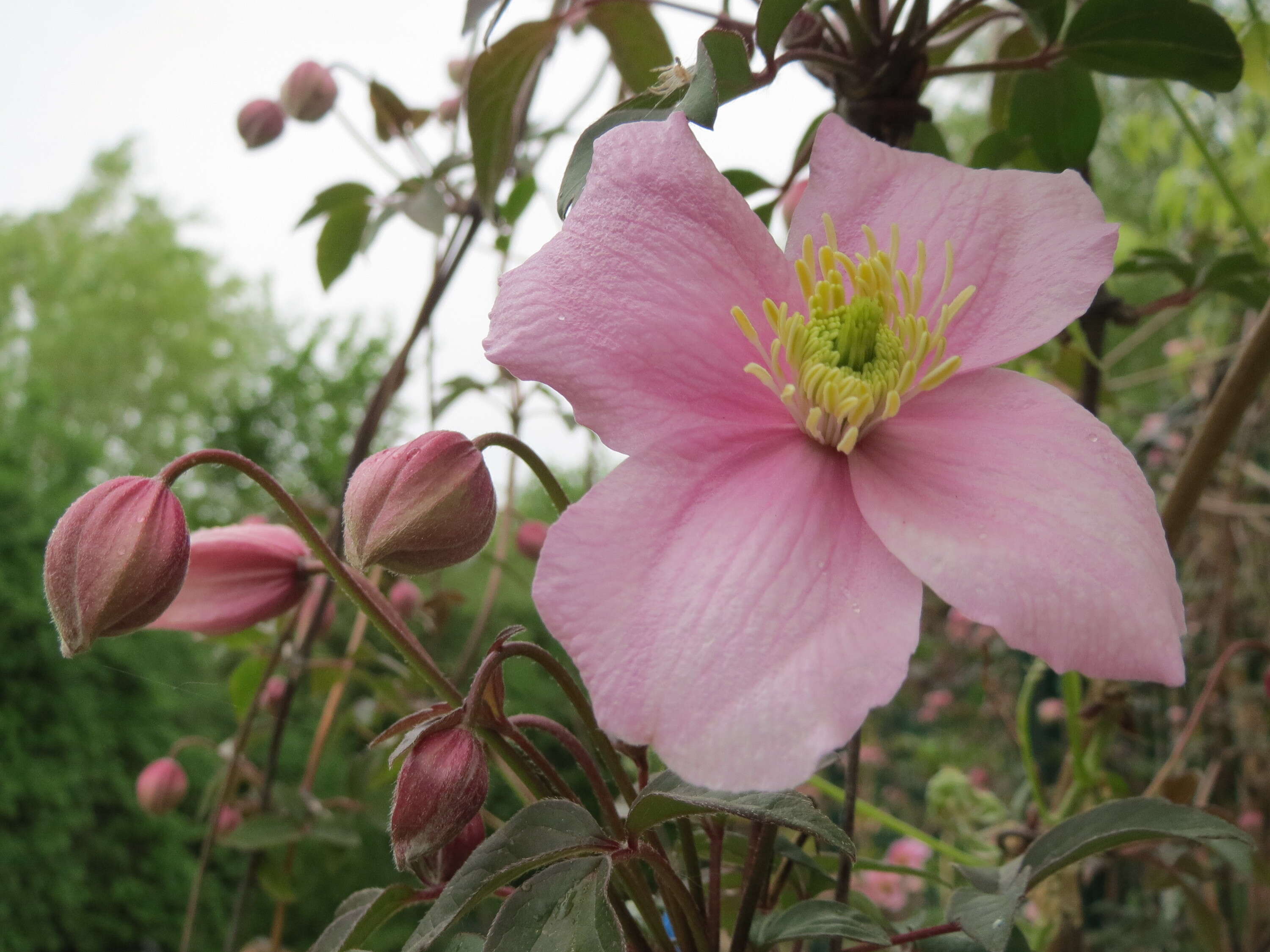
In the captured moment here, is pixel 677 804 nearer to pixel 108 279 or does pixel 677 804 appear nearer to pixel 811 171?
pixel 811 171

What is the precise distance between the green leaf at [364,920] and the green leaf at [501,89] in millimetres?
320

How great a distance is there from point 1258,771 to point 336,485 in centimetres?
169

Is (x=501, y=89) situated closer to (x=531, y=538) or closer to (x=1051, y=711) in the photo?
(x=531, y=538)

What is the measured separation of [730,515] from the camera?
0.25 meters

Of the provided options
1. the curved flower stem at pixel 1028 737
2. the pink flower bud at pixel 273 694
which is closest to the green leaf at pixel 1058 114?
the curved flower stem at pixel 1028 737

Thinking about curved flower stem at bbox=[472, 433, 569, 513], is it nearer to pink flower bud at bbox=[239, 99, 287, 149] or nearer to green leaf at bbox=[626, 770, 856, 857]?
green leaf at bbox=[626, 770, 856, 857]

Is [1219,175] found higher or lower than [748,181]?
lower

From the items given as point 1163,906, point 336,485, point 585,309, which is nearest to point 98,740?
point 336,485

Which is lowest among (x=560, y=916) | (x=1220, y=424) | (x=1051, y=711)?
(x=1051, y=711)

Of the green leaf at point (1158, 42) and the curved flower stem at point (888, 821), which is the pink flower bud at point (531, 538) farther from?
the green leaf at point (1158, 42)

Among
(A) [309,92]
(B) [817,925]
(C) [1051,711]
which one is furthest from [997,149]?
(C) [1051,711]

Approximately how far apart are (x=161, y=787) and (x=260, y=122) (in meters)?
0.56

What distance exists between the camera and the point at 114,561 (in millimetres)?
282

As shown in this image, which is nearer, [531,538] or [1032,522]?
[1032,522]
